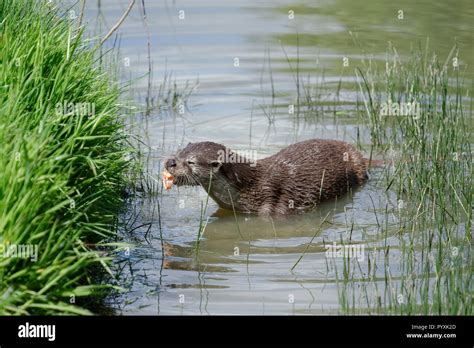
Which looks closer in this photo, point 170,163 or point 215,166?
point 170,163

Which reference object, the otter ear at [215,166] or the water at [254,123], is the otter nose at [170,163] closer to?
the otter ear at [215,166]

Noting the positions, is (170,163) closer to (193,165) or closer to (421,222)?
(193,165)

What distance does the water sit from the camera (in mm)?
7449

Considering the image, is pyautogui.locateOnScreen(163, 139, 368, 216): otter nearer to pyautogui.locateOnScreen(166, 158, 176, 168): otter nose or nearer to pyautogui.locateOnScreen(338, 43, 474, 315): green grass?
pyautogui.locateOnScreen(166, 158, 176, 168): otter nose

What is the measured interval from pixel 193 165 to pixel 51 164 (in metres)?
2.91

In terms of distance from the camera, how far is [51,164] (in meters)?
6.29

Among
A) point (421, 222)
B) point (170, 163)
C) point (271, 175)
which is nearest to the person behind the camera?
point (421, 222)

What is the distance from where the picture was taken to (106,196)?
770 centimetres

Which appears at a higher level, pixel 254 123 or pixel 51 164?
pixel 51 164

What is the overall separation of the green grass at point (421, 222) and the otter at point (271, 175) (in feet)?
1.76

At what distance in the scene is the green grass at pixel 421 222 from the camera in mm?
6643

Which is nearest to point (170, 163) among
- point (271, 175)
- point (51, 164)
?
point (271, 175)
